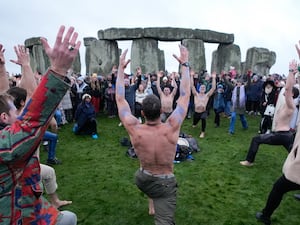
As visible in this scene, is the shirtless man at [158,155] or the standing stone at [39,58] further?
the standing stone at [39,58]

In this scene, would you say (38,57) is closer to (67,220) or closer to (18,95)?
(18,95)

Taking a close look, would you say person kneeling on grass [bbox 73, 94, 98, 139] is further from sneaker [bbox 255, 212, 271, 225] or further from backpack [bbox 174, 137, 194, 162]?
sneaker [bbox 255, 212, 271, 225]

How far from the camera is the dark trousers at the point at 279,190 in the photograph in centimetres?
318

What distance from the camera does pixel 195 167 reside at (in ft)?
18.7

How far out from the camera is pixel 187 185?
4.79m

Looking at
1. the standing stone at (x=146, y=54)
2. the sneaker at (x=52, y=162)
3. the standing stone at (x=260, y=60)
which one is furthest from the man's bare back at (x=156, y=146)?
the standing stone at (x=260, y=60)

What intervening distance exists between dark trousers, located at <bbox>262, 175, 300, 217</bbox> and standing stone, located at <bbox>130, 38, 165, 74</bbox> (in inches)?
546

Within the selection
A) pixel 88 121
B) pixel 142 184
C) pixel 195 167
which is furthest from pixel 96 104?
pixel 142 184

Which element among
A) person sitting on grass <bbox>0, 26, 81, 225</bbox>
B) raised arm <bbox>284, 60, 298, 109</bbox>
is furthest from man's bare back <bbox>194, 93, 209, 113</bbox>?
person sitting on grass <bbox>0, 26, 81, 225</bbox>

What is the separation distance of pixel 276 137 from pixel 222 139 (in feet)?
10.5

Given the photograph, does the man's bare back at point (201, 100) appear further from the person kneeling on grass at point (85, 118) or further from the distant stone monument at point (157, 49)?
the distant stone monument at point (157, 49)

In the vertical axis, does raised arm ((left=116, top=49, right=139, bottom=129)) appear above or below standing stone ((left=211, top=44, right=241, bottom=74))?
below

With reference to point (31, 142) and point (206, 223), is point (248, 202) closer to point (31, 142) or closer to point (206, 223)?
point (206, 223)

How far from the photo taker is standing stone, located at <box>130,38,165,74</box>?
16500 millimetres
